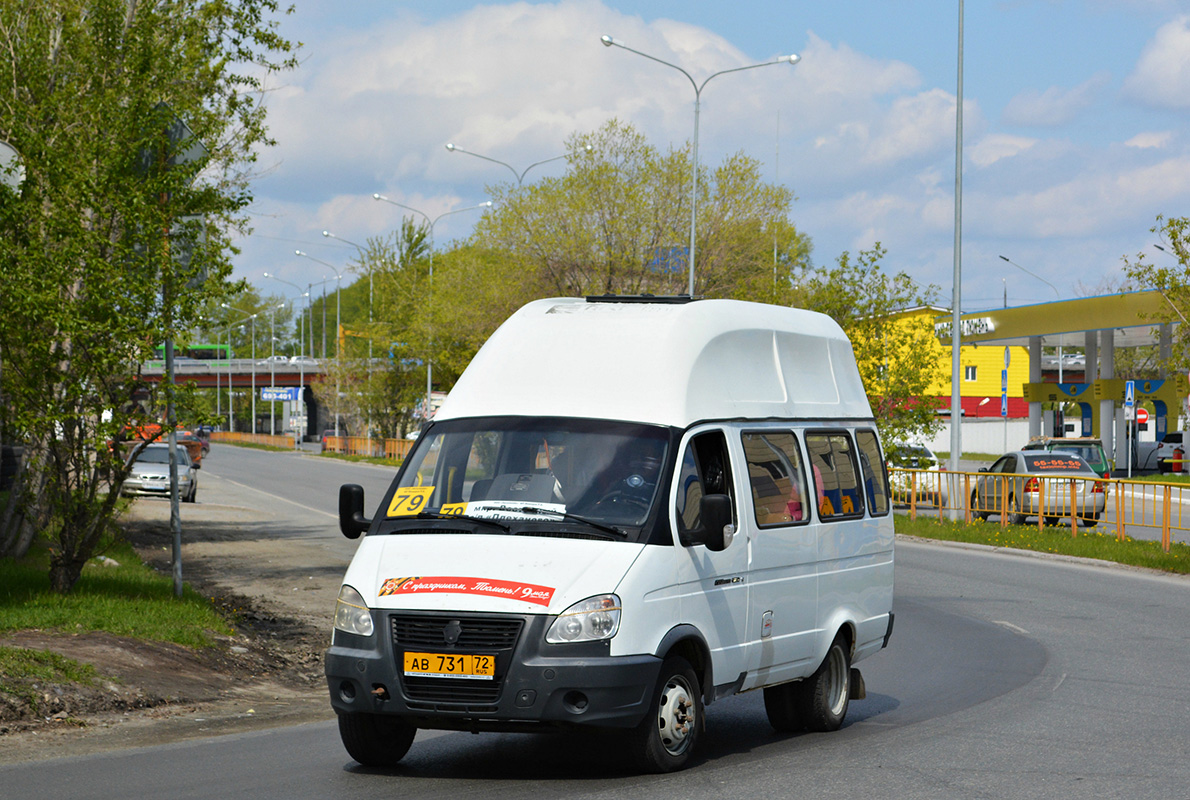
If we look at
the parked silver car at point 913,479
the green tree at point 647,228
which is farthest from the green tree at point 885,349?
the green tree at point 647,228

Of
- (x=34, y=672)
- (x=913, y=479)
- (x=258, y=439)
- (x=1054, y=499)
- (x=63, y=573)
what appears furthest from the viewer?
(x=258, y=439)

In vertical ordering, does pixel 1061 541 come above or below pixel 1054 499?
below

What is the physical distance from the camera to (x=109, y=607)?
12.6 meters

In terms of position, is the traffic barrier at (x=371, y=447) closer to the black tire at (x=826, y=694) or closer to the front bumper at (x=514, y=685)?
the black tire at (x=826, y=694)

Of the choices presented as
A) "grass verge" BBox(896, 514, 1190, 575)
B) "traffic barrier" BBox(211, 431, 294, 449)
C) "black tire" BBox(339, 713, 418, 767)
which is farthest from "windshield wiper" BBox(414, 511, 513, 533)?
"traffic barrier" BBox(211, 431, 294, 449)

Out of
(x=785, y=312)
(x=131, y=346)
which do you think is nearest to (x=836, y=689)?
(x=785, y=312)

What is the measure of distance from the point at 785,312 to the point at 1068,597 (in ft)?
32.4

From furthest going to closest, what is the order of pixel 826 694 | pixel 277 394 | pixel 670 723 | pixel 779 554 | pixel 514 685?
pixel 277 394
pixel 826 694
pixel 779 554
pixel 670 723
pixel 514 685

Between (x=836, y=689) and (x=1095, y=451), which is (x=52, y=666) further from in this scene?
(x=1095, y=451)

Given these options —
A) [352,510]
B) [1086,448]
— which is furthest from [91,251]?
[1086,448]

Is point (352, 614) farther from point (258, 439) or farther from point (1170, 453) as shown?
point (258, 439)

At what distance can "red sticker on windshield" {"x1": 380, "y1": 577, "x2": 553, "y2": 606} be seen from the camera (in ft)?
22.7

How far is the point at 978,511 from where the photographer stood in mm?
28453

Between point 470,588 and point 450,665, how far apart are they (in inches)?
14.8
